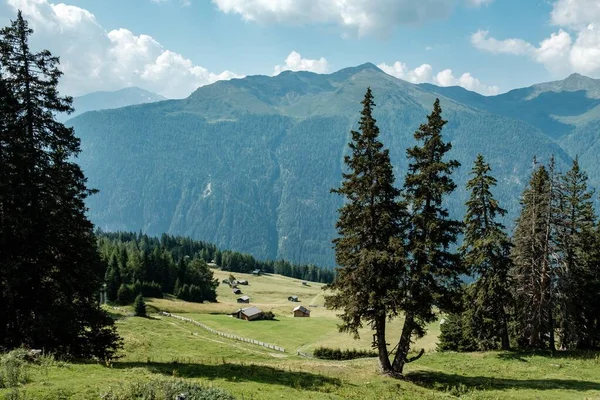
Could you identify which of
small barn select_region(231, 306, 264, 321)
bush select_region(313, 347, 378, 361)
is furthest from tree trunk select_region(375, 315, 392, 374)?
small barn select_region(231, 306, 264, 321)

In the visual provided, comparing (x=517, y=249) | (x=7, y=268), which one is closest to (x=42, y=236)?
(x=7, y=268)

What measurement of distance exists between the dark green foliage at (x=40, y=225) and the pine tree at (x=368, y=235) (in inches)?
594

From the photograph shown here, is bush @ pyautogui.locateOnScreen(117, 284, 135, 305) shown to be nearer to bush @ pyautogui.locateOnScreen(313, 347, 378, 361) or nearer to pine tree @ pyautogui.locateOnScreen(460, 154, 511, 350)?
bush @ pyautogui.locateOnScreen(313, 347, 378, 361)

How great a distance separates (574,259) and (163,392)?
41.3 metres

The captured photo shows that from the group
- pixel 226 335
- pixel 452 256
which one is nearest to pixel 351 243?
pixel 452 256

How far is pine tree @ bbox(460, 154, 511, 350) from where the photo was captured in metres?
37.6

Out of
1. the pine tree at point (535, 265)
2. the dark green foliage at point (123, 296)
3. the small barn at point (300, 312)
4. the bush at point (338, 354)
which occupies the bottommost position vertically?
the small barn at point (300, 312)

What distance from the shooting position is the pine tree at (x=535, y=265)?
37.7 meters

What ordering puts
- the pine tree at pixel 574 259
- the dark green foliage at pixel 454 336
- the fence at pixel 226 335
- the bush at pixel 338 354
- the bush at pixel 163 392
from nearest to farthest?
the bush at pixel 163 392 → the pine tree at pixel 574 259 → the dark green foliage at pixel 454 336 → the bush at pixel 338 354 → the fence at pixel 226 335

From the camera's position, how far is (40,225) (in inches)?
911

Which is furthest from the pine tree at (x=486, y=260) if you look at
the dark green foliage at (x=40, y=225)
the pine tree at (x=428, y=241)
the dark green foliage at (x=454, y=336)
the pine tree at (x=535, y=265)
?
the dark green foliage at (x=40, y=225)

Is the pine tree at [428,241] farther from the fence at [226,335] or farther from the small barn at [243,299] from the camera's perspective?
the small barn at [243,299]

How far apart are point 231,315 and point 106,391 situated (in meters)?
83.4

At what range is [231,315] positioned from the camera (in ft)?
316
